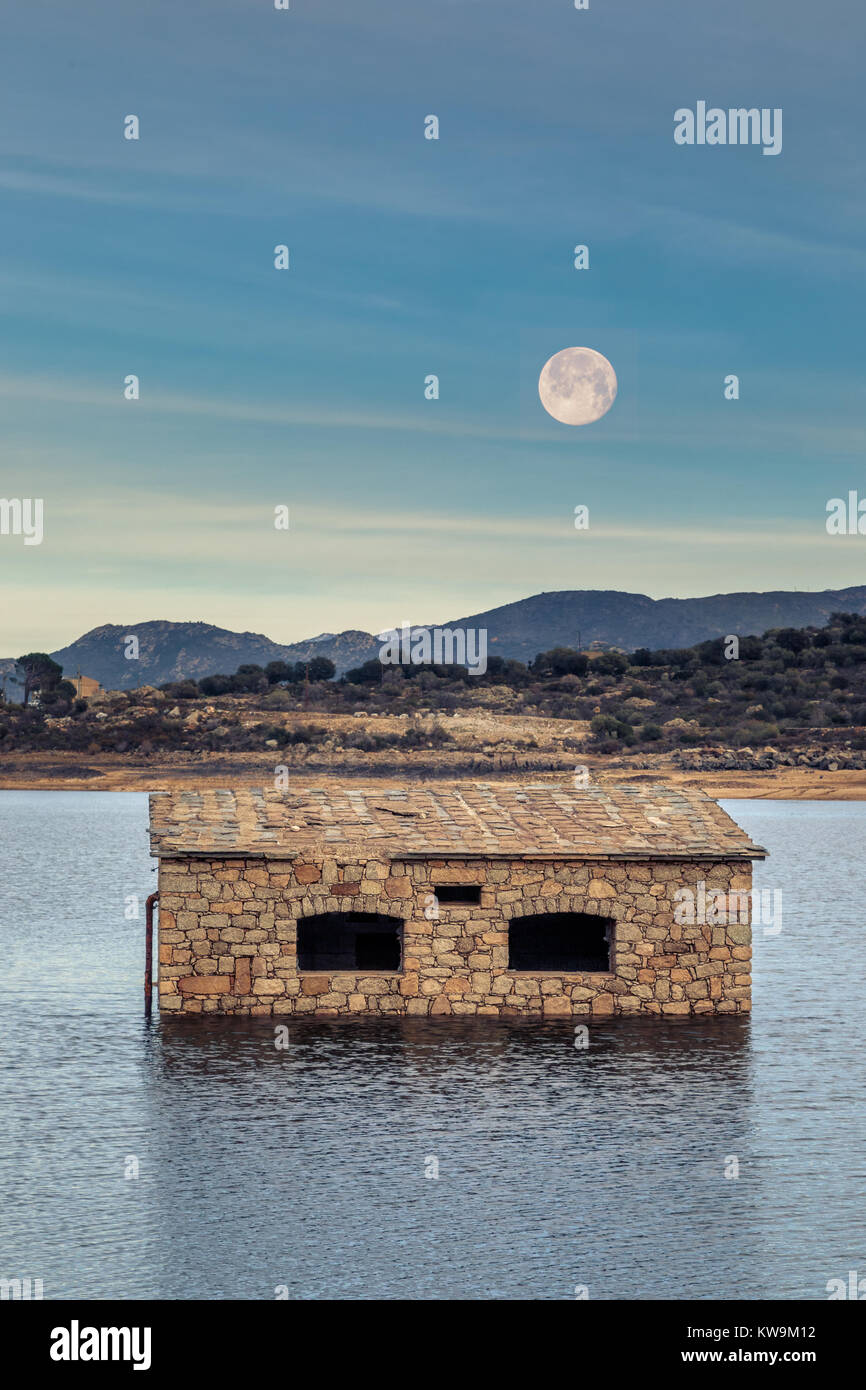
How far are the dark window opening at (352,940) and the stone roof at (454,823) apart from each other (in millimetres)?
3118

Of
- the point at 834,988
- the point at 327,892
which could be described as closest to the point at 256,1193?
the point at 327,892

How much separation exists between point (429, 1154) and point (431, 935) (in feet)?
24.1

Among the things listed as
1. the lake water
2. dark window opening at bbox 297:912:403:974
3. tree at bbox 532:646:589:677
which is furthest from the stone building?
tree at bbox 532:646:589:677

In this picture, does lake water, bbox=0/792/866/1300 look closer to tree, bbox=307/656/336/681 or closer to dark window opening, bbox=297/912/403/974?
dark window opening, bbox=297/912/403/974

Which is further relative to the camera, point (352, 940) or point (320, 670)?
point (320, 670)

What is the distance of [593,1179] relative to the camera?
19594 mm

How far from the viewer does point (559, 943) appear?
107ft

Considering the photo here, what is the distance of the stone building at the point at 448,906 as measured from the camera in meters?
27.4

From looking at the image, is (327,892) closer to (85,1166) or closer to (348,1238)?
(85,1166)

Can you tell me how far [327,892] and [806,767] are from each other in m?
90.9

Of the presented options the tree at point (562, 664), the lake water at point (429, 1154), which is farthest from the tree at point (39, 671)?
the lake water at point (429, 1154)

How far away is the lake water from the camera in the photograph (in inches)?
652

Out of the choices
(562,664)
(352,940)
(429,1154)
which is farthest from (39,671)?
(429,1154)

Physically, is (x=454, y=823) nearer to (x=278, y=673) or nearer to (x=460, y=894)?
(x=460, y=894)
